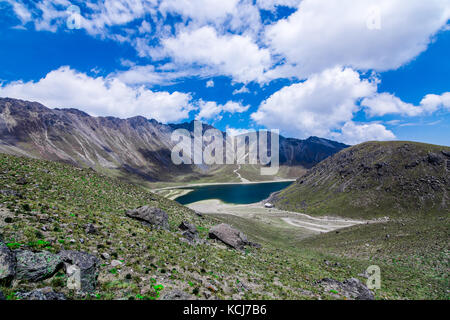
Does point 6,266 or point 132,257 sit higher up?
point 6,266

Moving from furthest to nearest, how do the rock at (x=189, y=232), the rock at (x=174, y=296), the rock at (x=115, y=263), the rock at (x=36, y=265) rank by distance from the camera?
the rock at (x=189, y=232) → the rock at (x=115, y=263) → the rock at (x=174, y=296) → the rock at (x=36, y=265)

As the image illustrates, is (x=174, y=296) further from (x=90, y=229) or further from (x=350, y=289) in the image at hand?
(x=350, y=289)

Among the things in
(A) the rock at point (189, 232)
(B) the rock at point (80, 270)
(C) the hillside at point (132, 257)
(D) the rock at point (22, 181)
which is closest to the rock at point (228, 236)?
(C) the hillside at point (132, 257)

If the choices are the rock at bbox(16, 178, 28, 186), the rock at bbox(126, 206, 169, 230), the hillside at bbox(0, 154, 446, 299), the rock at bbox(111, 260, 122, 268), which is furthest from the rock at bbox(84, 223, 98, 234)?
the rock at bbox(16, 178, 28, 186)

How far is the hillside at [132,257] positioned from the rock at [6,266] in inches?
9.2

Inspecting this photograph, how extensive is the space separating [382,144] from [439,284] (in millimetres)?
140685

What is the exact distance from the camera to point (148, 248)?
1792 cm

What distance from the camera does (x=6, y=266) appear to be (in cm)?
943

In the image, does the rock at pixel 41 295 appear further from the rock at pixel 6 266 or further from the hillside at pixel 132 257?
the rock at pixel 6 266

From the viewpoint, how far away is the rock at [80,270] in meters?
10.8

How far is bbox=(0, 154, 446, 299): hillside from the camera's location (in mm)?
12430

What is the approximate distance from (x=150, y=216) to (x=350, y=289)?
23435 mm

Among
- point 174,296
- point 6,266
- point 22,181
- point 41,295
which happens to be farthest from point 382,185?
point 22,181

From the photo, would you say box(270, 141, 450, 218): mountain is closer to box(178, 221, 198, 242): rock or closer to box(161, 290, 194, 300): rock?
box(178, 221, 198, 242): rock
